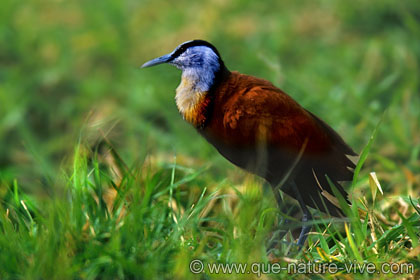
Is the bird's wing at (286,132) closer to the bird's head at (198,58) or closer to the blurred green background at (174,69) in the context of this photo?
the bird's head at (198,58)

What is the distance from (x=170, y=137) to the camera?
479 cm

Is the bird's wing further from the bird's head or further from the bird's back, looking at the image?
the bird's head

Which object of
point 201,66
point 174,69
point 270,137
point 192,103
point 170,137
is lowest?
point 170,137

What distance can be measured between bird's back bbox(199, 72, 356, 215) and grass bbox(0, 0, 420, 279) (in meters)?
0.14

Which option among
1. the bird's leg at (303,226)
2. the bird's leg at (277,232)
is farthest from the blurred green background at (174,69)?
the bird's leg at (303,226)

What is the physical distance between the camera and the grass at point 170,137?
2.40 meters

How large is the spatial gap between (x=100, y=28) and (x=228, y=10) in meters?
1.32

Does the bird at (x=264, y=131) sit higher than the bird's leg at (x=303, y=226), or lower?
higher

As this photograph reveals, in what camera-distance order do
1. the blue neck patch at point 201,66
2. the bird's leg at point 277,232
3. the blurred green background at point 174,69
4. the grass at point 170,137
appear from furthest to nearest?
the blurred green background at point 174,69 → the blue neck patch at point 201,66 → the bird's leg at point 277,232 → the grass at point 170,137

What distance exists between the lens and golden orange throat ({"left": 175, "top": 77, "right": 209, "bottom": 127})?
106 inches

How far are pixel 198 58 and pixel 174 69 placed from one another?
275cm

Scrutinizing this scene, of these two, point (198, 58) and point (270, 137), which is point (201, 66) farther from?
point (270, 137)

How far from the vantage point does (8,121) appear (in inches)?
199

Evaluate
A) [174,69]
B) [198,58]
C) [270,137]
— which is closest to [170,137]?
[174,69]
